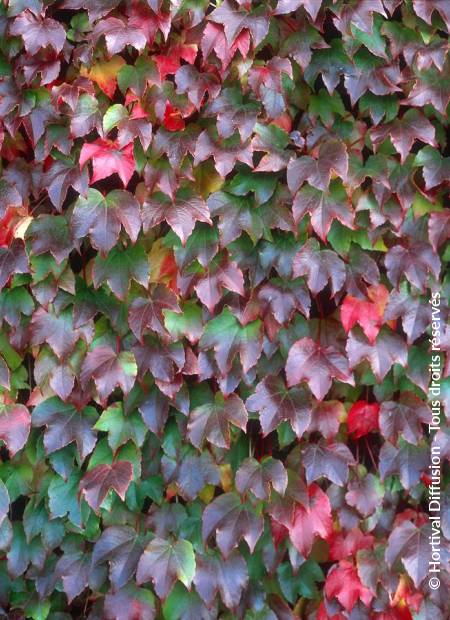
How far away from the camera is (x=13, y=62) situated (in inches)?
73.5

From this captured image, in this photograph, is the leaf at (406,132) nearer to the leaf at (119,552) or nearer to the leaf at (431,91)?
the leaf at (431,91)

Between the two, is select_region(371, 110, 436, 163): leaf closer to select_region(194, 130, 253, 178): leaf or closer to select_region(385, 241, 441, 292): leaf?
select_region(385, 241, 441, 292): leaf

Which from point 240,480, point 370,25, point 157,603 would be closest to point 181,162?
point 370,25

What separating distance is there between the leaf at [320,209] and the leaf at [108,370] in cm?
57

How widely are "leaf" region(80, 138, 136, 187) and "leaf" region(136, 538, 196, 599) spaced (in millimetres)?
945

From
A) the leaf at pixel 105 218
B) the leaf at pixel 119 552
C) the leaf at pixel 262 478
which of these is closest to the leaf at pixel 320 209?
the leaf at pixel 105 218

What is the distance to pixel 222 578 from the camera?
1.89m

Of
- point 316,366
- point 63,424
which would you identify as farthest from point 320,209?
point 63,424

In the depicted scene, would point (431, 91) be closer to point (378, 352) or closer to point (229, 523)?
point (378, 352)

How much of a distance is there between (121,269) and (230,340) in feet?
1.10

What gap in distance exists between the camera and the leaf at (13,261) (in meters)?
1.82

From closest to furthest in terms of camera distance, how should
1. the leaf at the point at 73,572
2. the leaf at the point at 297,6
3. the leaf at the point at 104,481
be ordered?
the leaf at the point at 297,6 → the leaf at the point at 104,481 → the leaf at the point at 73,572

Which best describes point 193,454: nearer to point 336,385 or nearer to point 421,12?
point 336,385

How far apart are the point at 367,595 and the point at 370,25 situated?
58.9 inches
